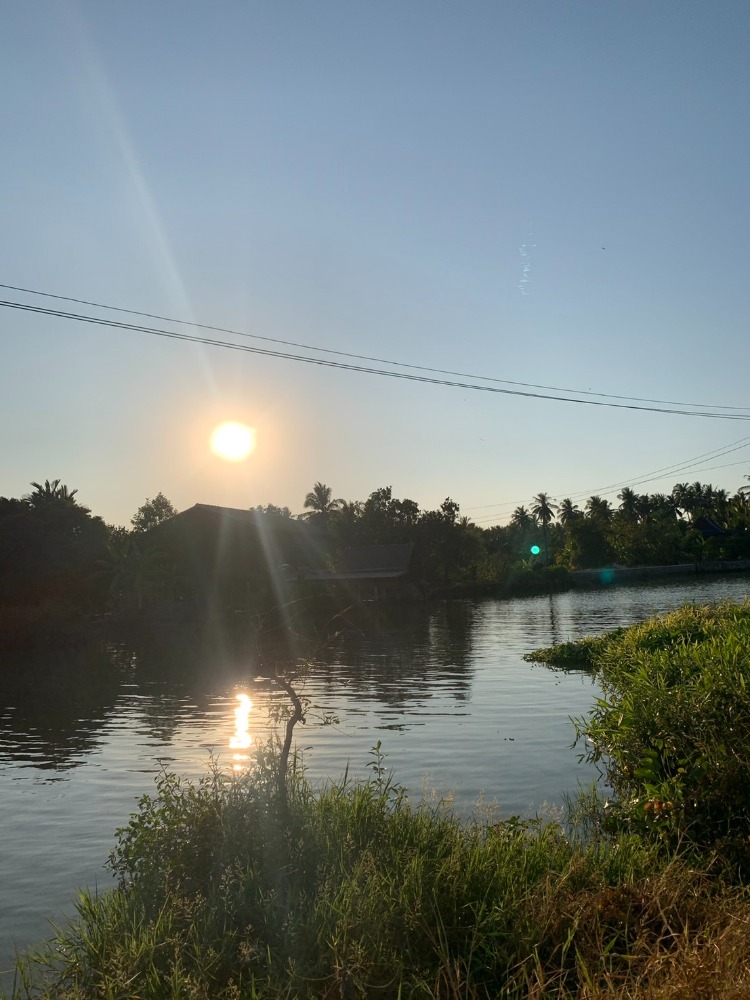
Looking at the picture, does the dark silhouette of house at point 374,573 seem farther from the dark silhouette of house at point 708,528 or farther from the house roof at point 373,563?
the dark silhouette of house at point 708,528

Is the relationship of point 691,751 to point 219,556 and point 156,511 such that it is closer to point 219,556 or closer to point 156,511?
point 219,556

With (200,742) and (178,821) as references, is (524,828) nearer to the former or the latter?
(178,821)

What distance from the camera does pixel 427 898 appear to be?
22.3 ft

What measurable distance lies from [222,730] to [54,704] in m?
8.86

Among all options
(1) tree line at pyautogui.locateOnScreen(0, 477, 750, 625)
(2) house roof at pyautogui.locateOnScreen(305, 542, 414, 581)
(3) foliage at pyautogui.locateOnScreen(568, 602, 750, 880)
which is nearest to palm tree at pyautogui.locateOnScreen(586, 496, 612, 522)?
(1) tree line at pyautogui.locateOnScreen(0, 477, 750, 625)

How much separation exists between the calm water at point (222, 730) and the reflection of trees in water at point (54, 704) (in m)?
0.09

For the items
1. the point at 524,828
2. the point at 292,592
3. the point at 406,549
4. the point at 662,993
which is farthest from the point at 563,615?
the point at 662,993

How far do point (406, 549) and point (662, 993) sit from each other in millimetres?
91441

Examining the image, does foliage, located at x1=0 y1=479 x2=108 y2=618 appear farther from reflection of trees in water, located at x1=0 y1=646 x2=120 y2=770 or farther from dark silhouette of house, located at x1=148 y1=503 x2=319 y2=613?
reflection of trees in water, located at x1=0 y1=646 x2=120 y2=770

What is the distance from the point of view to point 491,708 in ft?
77.4

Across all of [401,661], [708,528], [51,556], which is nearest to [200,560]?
[51,556]

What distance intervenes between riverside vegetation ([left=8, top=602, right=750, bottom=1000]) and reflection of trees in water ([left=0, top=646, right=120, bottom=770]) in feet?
38.1

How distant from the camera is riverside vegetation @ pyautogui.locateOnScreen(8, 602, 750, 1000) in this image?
5926 mm

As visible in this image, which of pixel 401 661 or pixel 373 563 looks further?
pixel 373 563
